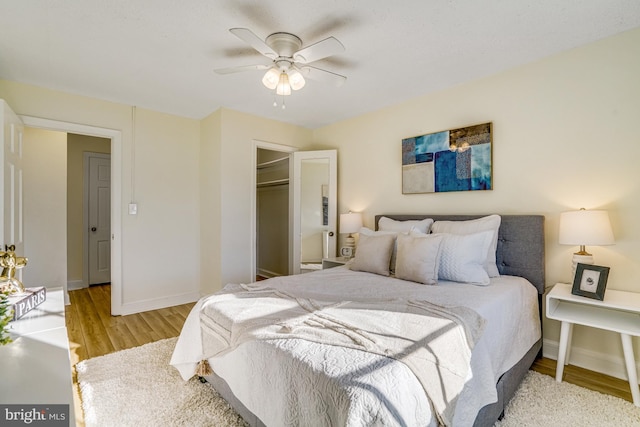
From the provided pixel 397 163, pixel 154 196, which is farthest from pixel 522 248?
pixel 154 196

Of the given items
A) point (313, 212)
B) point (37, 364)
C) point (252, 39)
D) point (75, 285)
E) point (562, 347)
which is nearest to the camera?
point (37, 364)

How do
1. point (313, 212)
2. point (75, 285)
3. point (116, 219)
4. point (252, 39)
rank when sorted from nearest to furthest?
point (252, 39) < point (116, 219) < point (313, 212) < point (75, 285)

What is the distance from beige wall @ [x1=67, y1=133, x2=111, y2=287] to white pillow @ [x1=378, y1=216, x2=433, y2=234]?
4.69 meters

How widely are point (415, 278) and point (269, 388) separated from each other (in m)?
1.42

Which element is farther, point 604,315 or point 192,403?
point 604,315

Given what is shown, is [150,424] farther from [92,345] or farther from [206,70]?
[206,70]

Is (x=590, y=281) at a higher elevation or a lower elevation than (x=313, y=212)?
lower

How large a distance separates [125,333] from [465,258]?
3208 mm

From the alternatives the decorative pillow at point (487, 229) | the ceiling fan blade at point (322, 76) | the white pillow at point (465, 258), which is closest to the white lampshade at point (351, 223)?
the decorative pillow at point (487, 229)

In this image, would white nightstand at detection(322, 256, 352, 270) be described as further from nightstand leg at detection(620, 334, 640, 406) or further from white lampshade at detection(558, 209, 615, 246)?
nightstand leg at detection(620, 334, 640, 406)

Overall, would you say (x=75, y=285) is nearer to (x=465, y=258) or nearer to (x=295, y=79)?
(x=295, y=79)

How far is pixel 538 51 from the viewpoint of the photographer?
2357 millimetres

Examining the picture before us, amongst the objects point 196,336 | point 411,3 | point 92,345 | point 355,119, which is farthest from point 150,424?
point 355,119

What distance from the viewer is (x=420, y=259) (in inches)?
91.4
